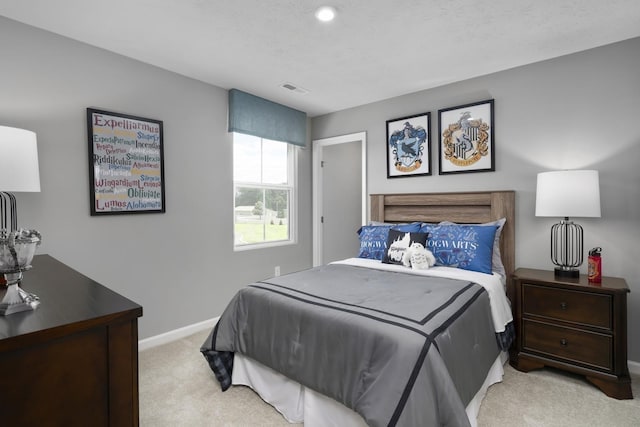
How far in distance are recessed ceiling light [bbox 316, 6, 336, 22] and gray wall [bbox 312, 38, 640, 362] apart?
1694mm

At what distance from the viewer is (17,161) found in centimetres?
160

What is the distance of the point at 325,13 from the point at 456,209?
2.12 meters

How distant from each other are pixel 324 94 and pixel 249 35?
135 centimetres

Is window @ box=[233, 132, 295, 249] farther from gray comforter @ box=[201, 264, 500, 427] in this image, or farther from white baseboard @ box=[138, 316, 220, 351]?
gray comforter @ box=[201, 264, 500, 427]

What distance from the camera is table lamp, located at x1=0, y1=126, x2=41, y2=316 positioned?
1.00 metres

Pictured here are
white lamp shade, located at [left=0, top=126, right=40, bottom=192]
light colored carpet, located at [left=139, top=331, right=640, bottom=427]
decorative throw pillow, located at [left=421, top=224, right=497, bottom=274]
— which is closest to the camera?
white lamp shade, located at [left=0, top=126, right=40, bottom=192]

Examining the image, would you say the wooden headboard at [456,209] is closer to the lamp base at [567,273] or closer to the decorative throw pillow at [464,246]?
the decorative throw pillow at [464,246]

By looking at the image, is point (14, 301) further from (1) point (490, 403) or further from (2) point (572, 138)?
(2) point (572, 138)

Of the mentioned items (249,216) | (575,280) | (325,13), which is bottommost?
(575,280)

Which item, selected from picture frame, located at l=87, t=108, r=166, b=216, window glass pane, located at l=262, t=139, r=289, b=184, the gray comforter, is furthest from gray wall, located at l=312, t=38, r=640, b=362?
picture frame, located at l=87, t=108, r=166, b=216

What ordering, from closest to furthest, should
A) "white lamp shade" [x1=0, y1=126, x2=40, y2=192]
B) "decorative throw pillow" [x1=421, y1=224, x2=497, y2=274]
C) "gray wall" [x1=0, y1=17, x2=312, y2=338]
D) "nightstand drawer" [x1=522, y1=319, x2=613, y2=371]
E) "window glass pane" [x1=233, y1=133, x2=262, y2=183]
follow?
"white lamp shade" [x1=0, y1=126, x2=40, y2=192], "nightstand drawer" [x1=522, y1=319, x2=613, y2=371], "gray wall" [x1=0, y1=17, x2=312, y2=338], "decorative throw pillow" [x1=421, y1=224, x2=497, y2=274], "window glass pane" [x1=233, y1=133, x2=262, y2=183]

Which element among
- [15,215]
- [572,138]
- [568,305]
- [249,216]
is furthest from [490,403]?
[15,215]

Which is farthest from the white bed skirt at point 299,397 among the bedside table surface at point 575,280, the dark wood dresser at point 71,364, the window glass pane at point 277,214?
the window glass pane at point 277,214

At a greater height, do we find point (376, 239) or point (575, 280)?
point (376, 239)
